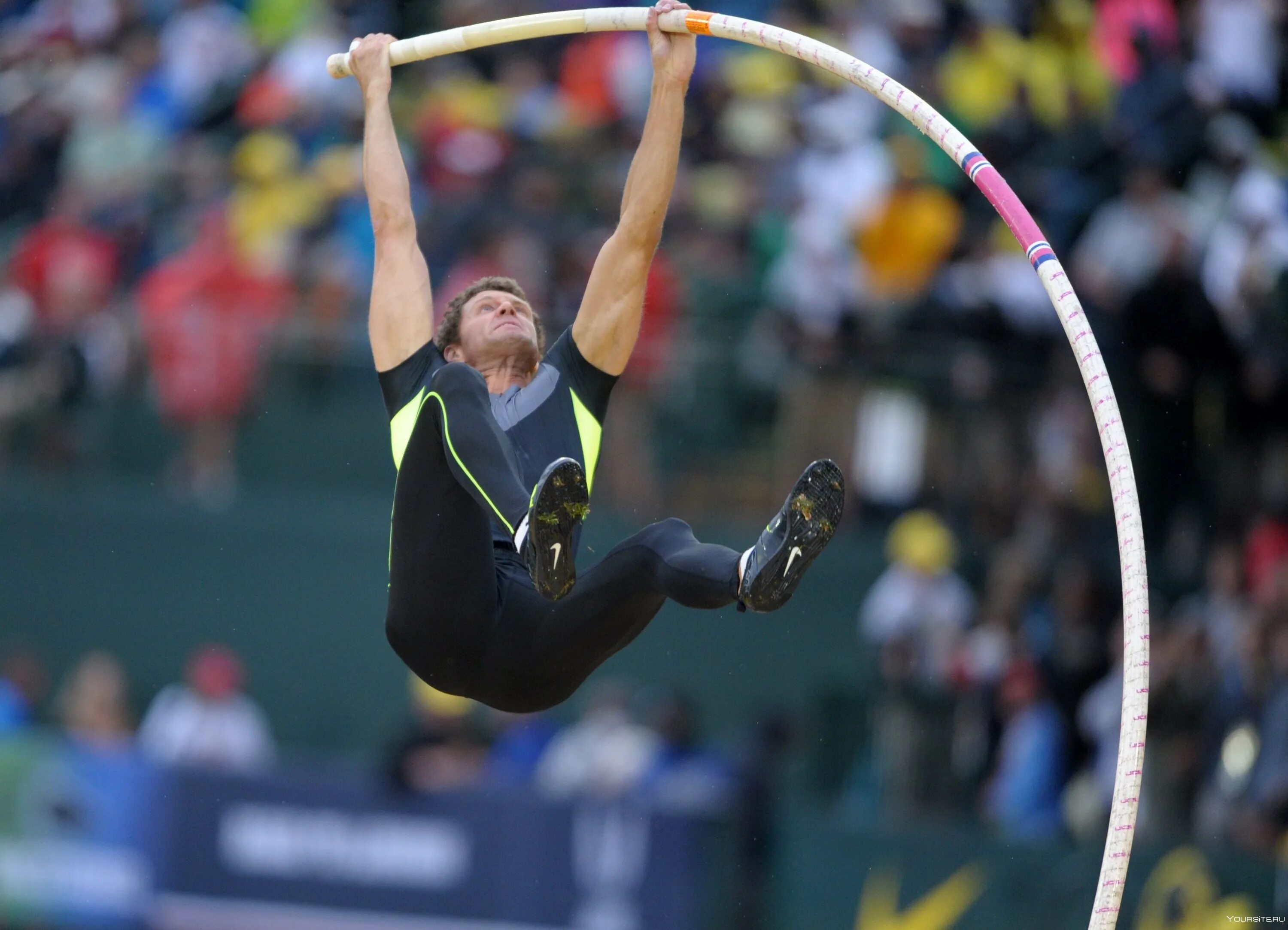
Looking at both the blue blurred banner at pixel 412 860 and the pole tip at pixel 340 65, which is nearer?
the pole tip at pixel 340 65

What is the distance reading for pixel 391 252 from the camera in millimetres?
7301

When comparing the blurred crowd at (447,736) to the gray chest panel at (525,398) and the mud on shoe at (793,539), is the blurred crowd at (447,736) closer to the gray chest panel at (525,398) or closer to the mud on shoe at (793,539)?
the gray chest panel at (525,398)

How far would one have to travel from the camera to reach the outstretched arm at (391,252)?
23.8 feet

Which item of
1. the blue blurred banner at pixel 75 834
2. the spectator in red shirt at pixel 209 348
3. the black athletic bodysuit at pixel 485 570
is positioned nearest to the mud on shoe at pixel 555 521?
the black athletic bodysuit at pixel 485 570

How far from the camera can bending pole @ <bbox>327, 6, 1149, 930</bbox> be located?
6.67 metres

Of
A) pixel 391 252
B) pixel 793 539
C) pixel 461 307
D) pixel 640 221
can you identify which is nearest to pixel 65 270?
pixel 461 307

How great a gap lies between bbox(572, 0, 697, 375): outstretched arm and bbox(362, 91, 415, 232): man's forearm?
782 millimetres

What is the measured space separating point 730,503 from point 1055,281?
584 centimetres

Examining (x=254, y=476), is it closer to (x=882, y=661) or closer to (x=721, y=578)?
(x=882, y=661)

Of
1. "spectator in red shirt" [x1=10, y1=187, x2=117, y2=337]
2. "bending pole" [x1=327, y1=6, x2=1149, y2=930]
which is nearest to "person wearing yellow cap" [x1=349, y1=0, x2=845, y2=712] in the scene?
"bending pole" [x1=327, y1=6, x2=1149, y2=930]

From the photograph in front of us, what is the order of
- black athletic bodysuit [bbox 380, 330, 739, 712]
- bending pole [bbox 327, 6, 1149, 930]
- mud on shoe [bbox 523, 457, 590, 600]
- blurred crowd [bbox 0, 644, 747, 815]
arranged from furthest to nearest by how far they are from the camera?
1. blurred crowd [bbox 0, 644, 747, 815]
2. bending pole [bbox 327, 6, 1149, 930]
3. black athletic bodysuit [bbox 380, 330, 739, 712]
4. mud on shoe [bbox 523, 457, 590, 600]

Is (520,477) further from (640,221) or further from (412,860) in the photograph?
(412,860)

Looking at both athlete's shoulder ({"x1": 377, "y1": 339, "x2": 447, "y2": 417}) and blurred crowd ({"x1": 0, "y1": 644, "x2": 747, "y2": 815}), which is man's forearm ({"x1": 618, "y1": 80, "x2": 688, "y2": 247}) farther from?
blurred crowd ({"x1": 0, "y1": 644, "x2": 747, "y2": 815})

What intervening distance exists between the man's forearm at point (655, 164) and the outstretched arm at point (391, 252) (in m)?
0.81
